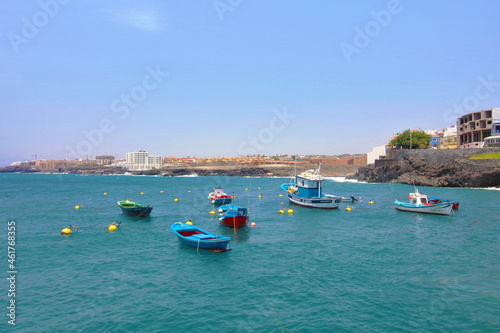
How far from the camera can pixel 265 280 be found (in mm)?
18266

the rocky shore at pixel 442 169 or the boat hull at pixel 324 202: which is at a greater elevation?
the rocky shore at pixel 442 169

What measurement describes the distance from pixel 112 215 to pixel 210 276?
28.9 meters

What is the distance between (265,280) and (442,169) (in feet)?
255

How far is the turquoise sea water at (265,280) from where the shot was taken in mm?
13836

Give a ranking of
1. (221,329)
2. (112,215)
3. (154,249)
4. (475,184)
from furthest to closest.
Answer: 1. (475,184)
2. (112,215)
3. (154,249)
4. (221,329)

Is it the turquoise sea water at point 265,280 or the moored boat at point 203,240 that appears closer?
the turquoise sea water at point 265,280

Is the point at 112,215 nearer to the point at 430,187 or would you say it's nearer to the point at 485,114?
the point at 430,187

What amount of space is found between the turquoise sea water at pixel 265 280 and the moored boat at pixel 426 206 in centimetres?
616

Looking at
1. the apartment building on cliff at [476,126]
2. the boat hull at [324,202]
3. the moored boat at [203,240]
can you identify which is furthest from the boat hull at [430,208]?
the apartment building on cliff at [476,126]

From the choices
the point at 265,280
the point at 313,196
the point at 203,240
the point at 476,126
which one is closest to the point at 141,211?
the point at 203,240

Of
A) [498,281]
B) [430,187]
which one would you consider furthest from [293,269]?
[430,187]

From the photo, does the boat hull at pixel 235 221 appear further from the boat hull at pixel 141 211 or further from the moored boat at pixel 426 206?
the moored boat at pixel 426 206

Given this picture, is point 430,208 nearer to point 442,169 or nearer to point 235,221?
point 235,221

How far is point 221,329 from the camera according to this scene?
43.3 feet
